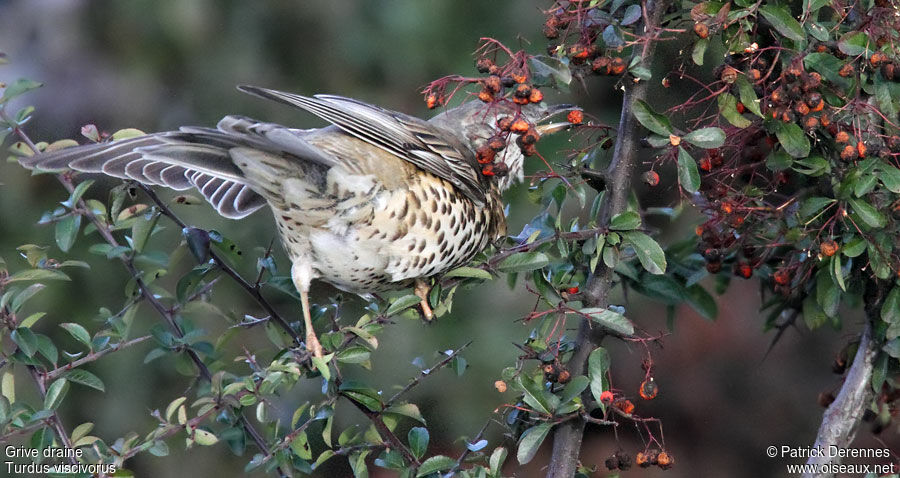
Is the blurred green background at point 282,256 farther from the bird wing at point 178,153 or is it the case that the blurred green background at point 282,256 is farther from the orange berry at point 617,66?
the orange berry at point 617,66

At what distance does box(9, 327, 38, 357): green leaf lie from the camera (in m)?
1.83

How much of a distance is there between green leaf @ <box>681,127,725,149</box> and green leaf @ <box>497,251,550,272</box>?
Result: 347 mm

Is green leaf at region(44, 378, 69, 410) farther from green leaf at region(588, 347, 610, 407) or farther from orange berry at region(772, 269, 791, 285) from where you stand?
orange berry at region(772, 269, 791, 285)

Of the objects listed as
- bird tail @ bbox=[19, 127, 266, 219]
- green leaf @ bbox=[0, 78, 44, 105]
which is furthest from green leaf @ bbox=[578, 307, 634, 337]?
green leaf @ bbox=[0, 78, 44, 105]

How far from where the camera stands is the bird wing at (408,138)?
2141 mm

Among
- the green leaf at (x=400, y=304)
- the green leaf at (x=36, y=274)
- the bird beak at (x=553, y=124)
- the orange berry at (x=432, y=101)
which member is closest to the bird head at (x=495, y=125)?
the bird beak at (x=553, y=124)

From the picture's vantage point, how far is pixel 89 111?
3.77 m

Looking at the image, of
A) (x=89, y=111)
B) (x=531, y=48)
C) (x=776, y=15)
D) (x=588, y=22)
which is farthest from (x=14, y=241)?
(x=776, y=15)

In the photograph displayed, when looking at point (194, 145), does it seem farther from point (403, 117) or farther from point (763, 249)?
point (763, 249)

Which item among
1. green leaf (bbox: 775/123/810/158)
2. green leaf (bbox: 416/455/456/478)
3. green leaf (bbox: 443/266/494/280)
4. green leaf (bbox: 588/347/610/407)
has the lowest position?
green leaf (bbox: 416/455/456/478)

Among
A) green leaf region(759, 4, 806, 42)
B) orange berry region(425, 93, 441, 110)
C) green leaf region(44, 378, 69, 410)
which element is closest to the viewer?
green leaf region(759, 4, 806, 42)

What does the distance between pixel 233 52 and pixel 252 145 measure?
1.67 metres

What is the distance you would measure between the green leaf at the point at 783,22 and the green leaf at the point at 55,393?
141 centimetres

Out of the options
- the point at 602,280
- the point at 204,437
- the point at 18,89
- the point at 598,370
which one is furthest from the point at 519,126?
the point at 18,89
